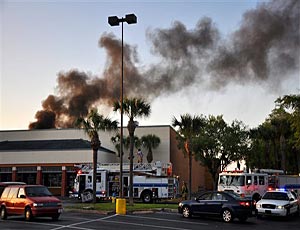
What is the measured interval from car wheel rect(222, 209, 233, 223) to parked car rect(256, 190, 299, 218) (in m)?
2.95

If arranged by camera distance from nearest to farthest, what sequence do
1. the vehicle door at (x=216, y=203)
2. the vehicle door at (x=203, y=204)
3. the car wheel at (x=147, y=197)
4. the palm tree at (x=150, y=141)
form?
1. the vehicle door at (x=216, y=203)
2. the vehicle door at (x=203, y=204)
3. the car wheel at (x=147, y=197)
4. the palm tree at (x=150, y=141)

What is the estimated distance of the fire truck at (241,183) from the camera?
30.9 meters

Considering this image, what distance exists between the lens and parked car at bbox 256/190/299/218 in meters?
23.3

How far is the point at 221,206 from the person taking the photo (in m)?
21.9

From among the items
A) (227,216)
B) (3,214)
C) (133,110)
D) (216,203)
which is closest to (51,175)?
(133,110)

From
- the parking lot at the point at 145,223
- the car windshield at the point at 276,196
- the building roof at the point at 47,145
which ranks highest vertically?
the building roof at the point at 47,145

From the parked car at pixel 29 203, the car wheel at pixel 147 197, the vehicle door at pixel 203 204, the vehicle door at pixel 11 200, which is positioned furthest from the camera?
the car wheel at pixel 147 197

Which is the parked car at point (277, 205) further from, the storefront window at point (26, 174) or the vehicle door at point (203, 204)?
the storefront window at point (26, 174)

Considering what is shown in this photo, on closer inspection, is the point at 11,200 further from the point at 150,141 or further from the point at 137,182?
the point at 150,141

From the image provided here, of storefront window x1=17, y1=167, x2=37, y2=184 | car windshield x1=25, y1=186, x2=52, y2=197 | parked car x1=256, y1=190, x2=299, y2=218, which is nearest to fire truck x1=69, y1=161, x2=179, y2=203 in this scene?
parked car x1=256, y1=190, x2=299, y2=218

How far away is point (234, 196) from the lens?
872 inches

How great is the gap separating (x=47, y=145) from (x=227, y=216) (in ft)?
143

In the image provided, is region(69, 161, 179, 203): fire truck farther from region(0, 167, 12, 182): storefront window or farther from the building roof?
region(0, 167, 12, 182): storefront window

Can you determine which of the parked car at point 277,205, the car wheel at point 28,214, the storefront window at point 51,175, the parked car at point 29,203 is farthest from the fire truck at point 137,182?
the storefront window at point 51,175
